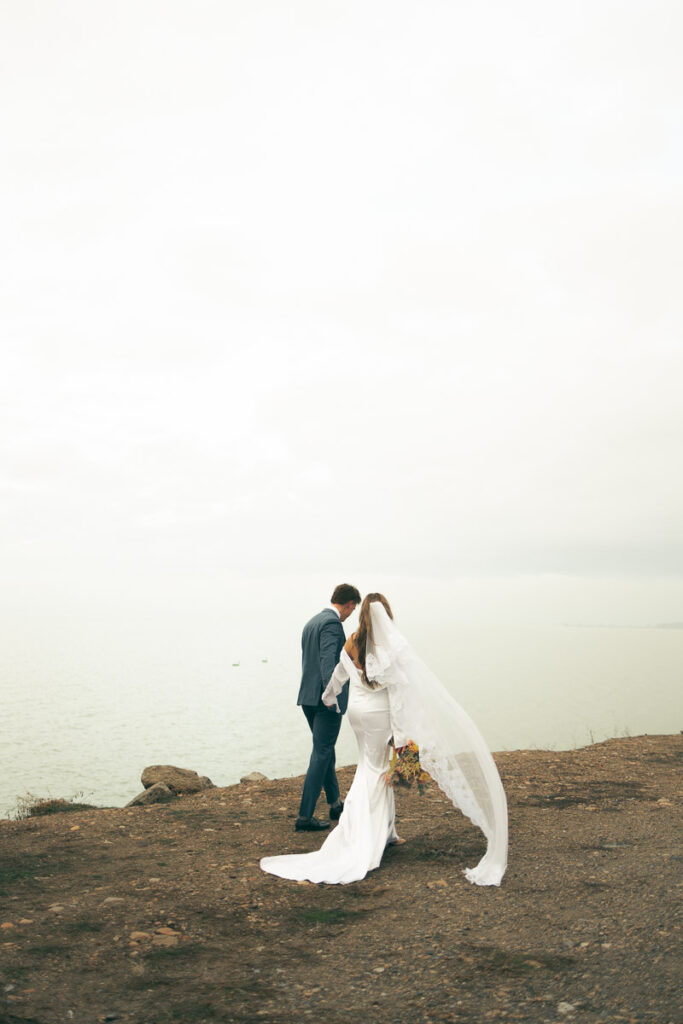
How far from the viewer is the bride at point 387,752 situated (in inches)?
294

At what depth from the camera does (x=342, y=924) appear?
20.5 ft

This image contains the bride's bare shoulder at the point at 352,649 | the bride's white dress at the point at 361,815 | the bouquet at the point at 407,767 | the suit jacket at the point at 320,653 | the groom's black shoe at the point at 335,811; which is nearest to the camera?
the bride's white dress at the point at 361,815

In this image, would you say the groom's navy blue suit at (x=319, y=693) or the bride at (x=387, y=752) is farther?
the groom's navy blue suit at (x=319, y=693)

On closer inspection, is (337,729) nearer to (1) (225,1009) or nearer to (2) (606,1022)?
(1) (225,1009)

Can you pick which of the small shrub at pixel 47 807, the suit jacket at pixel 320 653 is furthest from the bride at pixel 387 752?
the small shrub at pixel 47 807

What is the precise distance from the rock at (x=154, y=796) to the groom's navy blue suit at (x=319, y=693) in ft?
11.7

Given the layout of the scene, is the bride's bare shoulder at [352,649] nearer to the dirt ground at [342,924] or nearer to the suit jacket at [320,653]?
the suit jacket at [320,653]

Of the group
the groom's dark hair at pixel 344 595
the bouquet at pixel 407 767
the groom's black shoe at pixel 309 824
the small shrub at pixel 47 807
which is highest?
the groom's dark hair at pixel 344 595

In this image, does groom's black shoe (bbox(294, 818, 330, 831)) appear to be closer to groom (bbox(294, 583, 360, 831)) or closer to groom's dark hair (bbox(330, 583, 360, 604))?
groom (bbox(294, 583, 360, 831))

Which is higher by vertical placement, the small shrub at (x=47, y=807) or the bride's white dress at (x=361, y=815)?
the bride's white dress at (x=361, y=815)

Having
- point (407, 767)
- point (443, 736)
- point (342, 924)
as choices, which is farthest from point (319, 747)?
point (342, 924)

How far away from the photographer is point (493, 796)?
7.42 metres

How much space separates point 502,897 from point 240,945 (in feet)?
7.57

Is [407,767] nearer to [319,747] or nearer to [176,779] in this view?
[319,747]
